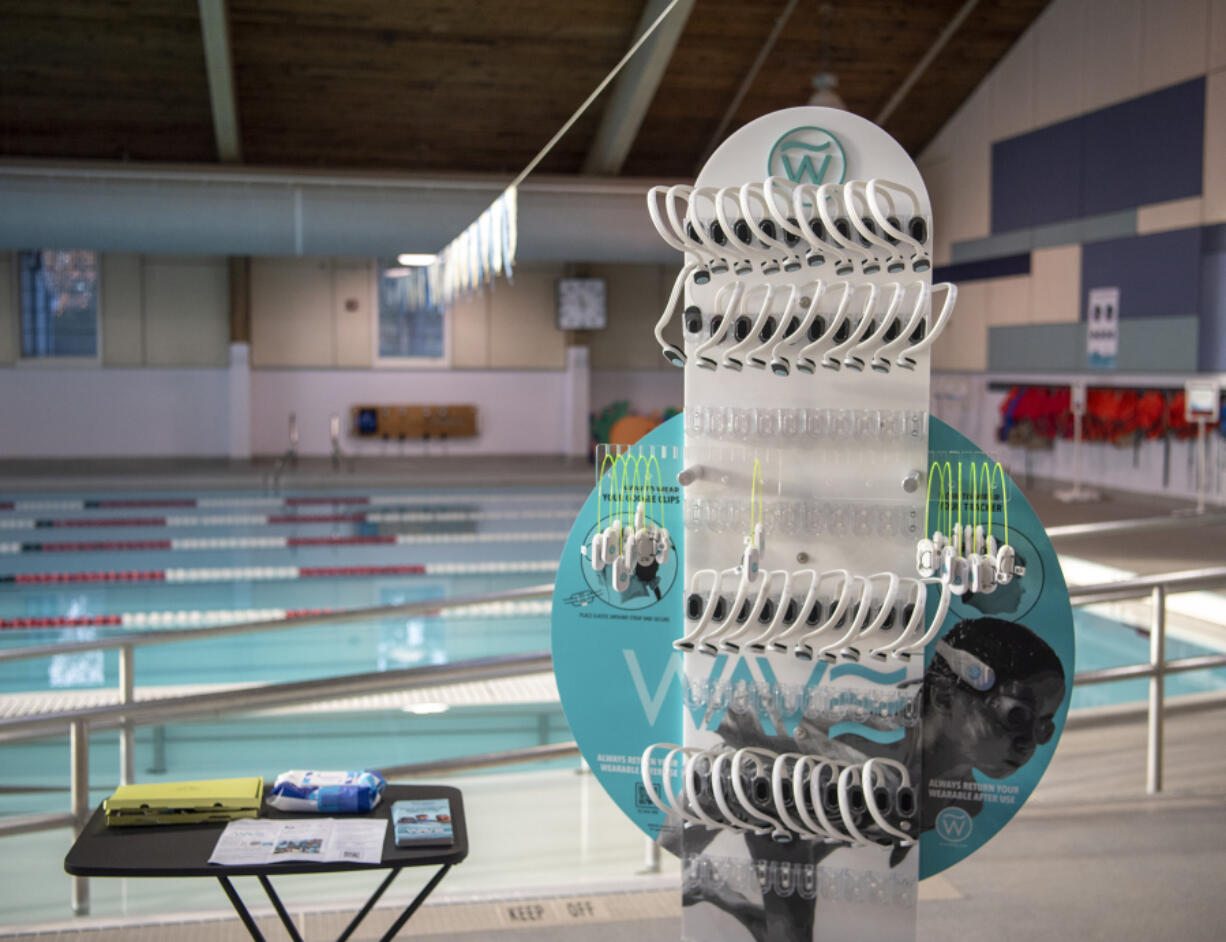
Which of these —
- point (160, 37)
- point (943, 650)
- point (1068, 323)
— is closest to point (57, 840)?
point (943, 650)

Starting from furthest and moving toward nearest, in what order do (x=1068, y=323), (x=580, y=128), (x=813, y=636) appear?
(x=580, y=128) < (x=1068, y=323) < (x=813, y=636)

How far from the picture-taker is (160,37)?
10594 mm

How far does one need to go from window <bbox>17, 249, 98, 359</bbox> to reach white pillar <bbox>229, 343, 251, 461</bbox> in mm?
1731

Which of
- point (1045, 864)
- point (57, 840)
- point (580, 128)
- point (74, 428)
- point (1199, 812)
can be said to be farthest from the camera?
point (74, 428)

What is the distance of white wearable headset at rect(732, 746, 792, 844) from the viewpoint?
7.16ft

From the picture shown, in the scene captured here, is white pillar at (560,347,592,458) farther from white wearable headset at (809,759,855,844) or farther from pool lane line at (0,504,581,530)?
white wearable headset at (809,759,855,844)

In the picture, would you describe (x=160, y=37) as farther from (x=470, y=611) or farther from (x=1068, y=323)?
(x=1068, y=323)

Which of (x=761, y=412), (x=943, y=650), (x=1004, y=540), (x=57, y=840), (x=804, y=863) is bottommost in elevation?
(x=57, y=840)

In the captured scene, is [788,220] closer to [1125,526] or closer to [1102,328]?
[1125,526]

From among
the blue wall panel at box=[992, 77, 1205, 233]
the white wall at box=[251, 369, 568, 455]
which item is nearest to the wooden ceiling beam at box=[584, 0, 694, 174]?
the white wall at box=[251, 369, 568, 455]

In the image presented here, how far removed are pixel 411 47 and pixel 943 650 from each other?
33.8 feet

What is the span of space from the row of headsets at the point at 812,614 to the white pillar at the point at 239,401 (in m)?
12.6

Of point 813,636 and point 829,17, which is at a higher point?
point 829,17

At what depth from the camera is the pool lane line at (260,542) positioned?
982 centimetres
